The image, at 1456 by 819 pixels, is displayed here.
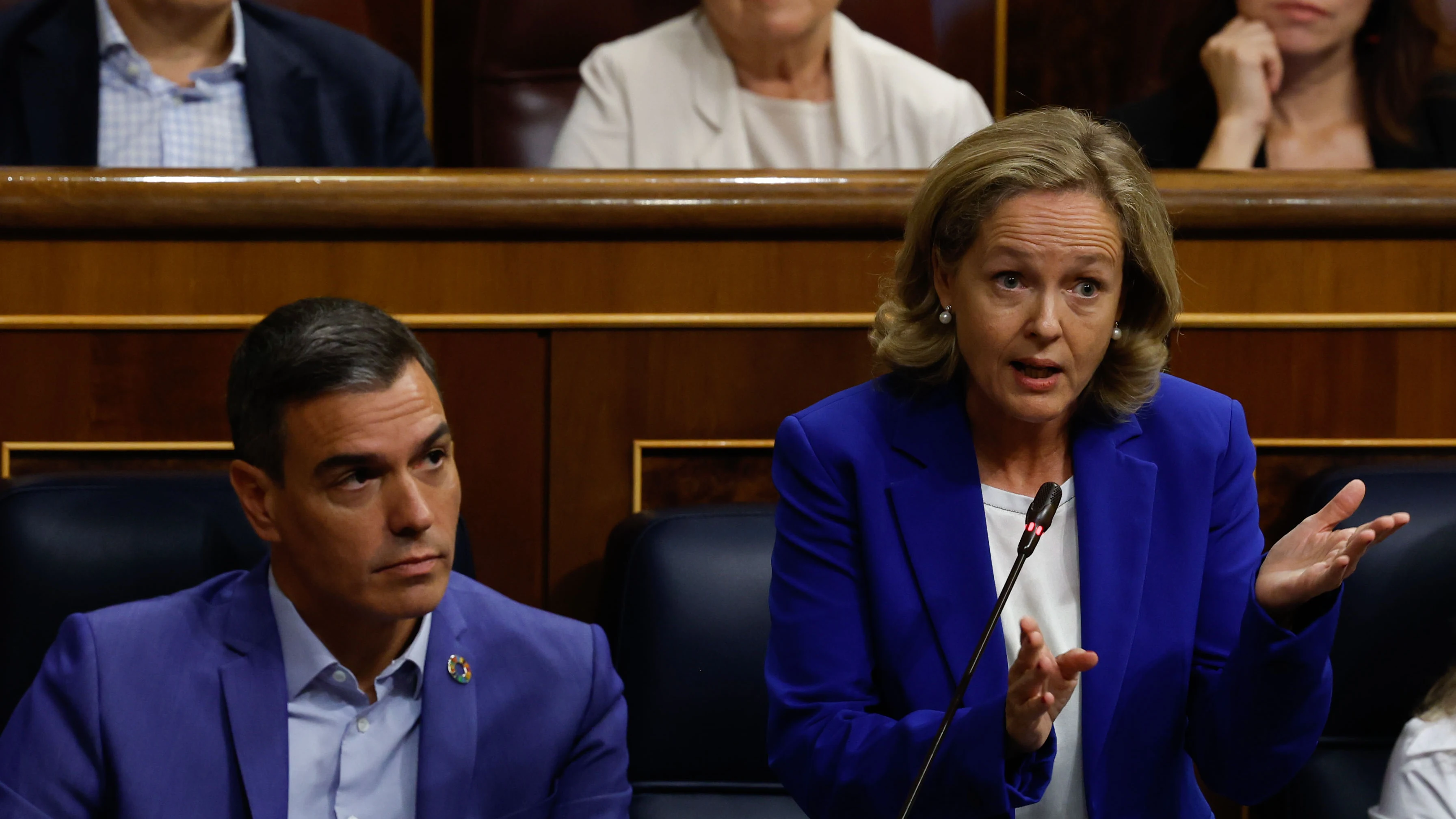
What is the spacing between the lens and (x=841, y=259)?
1173 millimetres

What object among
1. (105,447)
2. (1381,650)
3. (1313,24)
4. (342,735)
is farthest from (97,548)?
(1313,24)

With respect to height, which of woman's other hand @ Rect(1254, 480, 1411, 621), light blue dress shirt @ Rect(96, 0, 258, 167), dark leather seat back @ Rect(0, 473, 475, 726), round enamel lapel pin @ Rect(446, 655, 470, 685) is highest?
light blue dress shirt @ Rect(96, 0, 258, 167)

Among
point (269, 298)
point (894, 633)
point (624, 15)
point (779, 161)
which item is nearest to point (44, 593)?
point (269, 298)

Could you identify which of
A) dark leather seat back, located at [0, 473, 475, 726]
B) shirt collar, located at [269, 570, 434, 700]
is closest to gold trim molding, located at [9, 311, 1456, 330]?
dark leather seat back, located at [0, 473, 475, 726]

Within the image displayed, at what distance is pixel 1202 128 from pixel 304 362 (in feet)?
3.09

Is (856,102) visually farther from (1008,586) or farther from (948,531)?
(1008,586)

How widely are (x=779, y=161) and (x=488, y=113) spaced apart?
1.13ft

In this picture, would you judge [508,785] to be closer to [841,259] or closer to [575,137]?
[841,259]

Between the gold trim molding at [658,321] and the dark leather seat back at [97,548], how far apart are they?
152 mm

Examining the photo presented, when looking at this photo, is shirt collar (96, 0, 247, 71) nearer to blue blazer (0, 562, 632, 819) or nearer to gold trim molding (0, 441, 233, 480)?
gold trim molding (0, 441, 233, 480)

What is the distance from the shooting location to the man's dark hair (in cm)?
81

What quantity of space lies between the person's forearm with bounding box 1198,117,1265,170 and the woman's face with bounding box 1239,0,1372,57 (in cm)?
9

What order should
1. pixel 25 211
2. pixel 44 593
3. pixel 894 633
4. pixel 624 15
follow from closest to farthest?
pixel 894 633, pixel 44 593, pixel 25 211, pixel 624 15

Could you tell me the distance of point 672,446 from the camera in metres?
1.16
